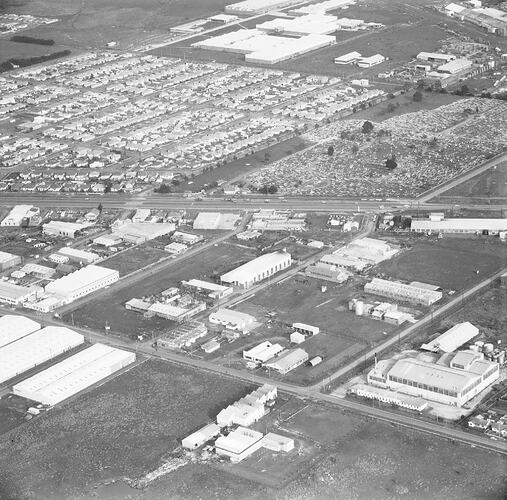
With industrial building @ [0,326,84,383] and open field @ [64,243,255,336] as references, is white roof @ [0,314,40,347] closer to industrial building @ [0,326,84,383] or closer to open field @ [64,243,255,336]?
industrial building @ [0,326,84,383]

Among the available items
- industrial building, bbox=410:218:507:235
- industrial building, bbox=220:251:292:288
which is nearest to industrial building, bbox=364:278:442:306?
industrial building, bbox=220:251:292:288

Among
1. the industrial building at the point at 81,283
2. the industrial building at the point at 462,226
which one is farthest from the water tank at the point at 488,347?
the industrial building at the point at 81,283

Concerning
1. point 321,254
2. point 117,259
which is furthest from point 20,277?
point 321,254

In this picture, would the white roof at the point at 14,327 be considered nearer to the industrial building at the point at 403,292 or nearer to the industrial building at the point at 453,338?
the industrial building at the point at 403,292

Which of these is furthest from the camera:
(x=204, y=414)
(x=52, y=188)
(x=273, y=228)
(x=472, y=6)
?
(x=472, y=6)

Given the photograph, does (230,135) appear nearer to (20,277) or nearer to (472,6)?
(20,277)

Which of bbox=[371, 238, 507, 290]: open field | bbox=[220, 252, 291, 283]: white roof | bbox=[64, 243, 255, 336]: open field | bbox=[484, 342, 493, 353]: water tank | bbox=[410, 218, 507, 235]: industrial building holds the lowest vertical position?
bbox=[64, 243, 255, 336]: open field
